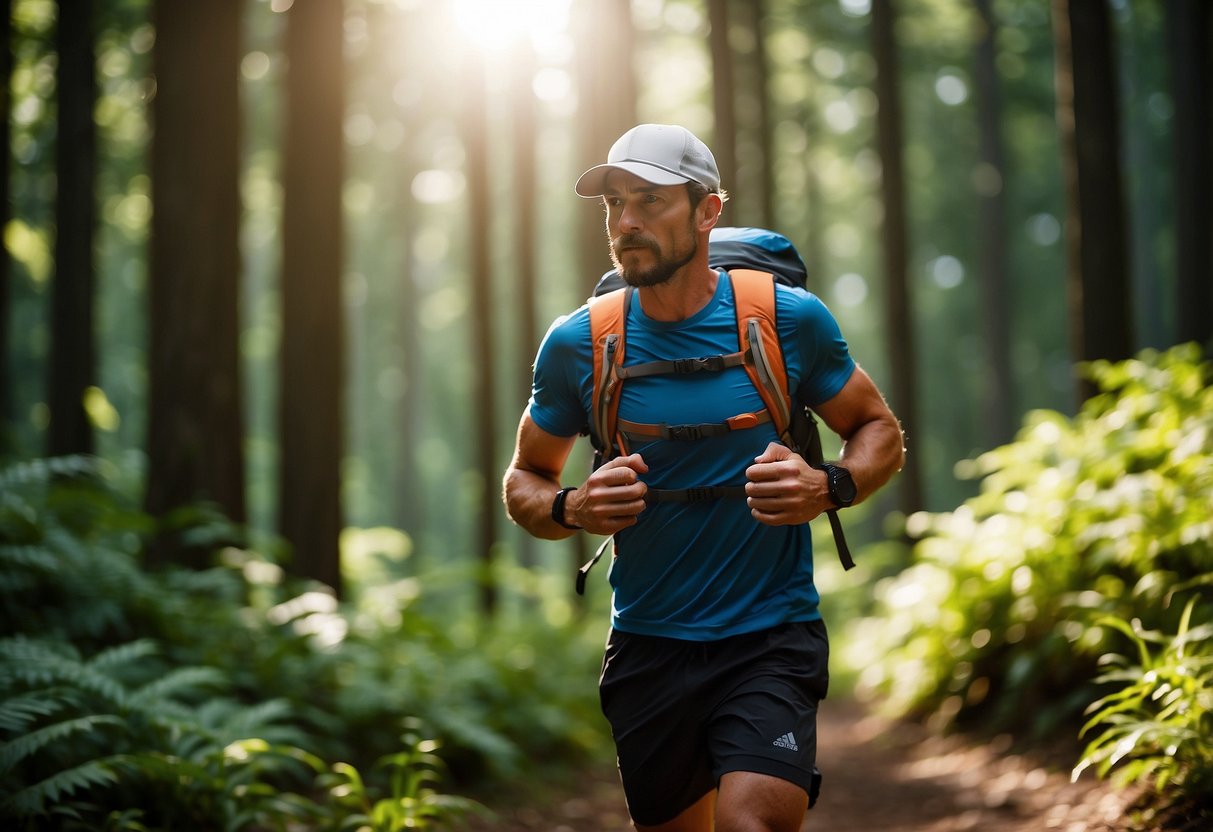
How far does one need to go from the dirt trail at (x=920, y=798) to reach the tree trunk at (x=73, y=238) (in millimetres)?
9217

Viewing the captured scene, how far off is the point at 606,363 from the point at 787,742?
1.40 m

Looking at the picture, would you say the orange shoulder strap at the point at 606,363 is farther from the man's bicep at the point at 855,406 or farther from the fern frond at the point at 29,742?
the fern frond at the point at 29,742

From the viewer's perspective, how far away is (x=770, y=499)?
3.52 meters

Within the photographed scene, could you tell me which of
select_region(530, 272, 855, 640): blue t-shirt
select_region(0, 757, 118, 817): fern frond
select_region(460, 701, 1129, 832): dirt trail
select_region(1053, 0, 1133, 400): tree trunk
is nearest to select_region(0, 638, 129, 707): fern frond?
select_region(0, 757, 118, 817): fern frond

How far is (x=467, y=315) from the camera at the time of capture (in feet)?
130

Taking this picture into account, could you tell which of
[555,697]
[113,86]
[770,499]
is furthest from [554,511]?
[113,86]

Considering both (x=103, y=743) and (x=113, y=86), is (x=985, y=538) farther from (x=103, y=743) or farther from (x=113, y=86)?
(x=113, y=86)

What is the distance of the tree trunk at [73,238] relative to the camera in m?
14.9

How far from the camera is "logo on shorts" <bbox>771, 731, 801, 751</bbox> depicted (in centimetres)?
367

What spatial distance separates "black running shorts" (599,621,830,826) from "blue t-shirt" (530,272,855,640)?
0.29 ft

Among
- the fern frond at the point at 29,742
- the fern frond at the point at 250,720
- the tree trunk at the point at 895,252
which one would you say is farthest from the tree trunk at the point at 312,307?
the tree trunk at the point at 895,252

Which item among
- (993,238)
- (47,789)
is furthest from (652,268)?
(993,238)

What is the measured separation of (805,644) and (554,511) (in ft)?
3.24

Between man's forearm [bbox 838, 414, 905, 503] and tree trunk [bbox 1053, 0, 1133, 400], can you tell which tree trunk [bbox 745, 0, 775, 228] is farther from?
man's forearm [bbox 838, 414, 905, 503]
